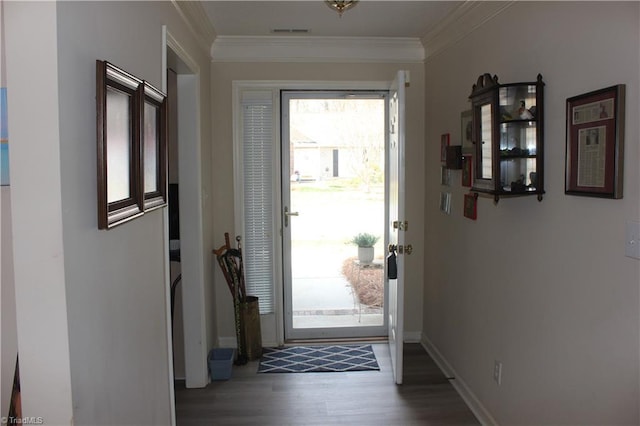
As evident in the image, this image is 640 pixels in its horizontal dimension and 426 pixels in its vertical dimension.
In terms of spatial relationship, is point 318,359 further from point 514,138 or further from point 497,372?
point 514,138

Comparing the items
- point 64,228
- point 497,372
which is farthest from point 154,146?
point 497,372

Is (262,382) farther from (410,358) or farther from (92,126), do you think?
(92,126)

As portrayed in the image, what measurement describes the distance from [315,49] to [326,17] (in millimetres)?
613

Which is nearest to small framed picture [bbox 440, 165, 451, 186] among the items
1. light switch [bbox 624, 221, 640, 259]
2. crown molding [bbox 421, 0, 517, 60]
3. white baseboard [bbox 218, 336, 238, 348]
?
crown molding [bbox 421, 0, 517, 60]

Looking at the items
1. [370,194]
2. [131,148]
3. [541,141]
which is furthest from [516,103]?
[370,194]

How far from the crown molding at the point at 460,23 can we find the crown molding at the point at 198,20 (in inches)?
62.8

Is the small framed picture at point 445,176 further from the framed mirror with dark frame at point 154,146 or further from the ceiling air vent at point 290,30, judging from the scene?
the framed mirror with dark frame at point 154,146

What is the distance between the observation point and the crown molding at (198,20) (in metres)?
2.73

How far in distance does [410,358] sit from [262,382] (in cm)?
118

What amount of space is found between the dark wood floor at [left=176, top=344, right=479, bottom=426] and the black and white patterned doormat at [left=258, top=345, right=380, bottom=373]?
87 mm

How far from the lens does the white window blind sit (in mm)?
3959

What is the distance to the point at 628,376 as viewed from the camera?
64.5 inches

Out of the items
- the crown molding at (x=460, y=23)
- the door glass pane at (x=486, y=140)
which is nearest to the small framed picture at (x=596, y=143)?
the door glass pane at (x=486, y=140)

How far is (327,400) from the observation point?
3.16m
